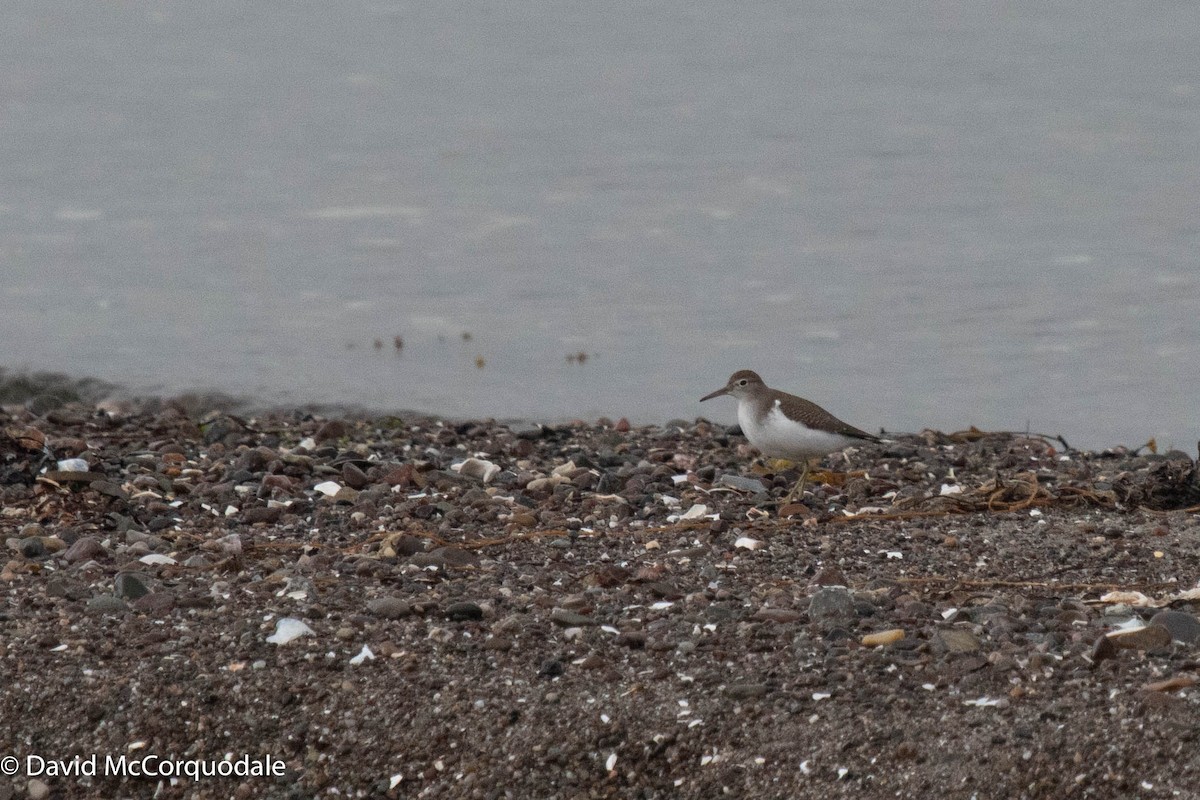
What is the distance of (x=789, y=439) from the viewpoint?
6500 mm

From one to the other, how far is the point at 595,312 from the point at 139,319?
10.3ft

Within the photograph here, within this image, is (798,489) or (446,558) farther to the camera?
(798,489)

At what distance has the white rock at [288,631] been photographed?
4594mm

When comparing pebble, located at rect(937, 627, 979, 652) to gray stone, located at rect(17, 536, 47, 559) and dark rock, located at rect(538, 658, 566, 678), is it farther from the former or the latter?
gray stone, located at rect(17, 536, 47, 559)

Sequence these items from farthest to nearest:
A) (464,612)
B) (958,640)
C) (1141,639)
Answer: (464,612), (958,640), (1141,639)

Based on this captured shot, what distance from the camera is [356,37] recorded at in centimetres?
1809

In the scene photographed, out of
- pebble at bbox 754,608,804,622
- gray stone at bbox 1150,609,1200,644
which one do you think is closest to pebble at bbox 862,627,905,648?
pebble at bbox 754,608,804,622

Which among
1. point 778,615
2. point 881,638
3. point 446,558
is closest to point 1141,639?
point 881,638

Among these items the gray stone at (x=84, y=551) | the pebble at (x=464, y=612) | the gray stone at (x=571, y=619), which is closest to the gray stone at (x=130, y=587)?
the gray stone at (x=84, y=551)

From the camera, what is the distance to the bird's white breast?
21.3 ft

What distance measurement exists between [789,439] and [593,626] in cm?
206

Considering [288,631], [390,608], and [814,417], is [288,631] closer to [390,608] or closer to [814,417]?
[390,608]

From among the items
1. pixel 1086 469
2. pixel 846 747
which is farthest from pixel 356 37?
pixel 846 747

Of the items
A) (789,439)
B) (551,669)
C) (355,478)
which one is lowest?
(551,669)
